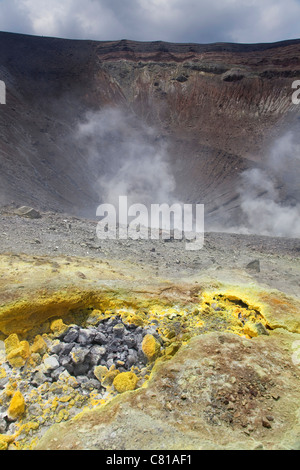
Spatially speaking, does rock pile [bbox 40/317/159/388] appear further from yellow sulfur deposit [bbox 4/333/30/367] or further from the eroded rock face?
the eroded rock face

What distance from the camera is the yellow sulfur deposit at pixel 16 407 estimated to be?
121 inches

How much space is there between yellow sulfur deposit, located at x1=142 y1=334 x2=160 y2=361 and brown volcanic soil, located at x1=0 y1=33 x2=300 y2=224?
13372mm

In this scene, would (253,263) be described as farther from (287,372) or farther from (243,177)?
(243,177)

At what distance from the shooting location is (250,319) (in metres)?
4.86

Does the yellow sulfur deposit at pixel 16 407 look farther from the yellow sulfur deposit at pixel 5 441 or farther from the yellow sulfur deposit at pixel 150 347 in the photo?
the yellow sulfur deposit at pixel 150 347

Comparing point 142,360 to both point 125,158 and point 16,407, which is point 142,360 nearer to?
point 16,407

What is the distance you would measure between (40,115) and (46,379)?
23586mm

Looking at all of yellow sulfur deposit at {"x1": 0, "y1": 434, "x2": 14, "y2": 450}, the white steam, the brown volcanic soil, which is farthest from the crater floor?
the white steam

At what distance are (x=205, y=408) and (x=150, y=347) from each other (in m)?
1.12

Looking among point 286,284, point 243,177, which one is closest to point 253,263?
point 286,284

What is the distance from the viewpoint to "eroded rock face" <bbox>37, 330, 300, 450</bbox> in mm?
2641

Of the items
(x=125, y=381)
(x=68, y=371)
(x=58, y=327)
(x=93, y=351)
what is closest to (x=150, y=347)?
(x=125, y=381)

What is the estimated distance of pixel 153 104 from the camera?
93.8 feet

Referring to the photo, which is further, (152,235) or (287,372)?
(152,235)
